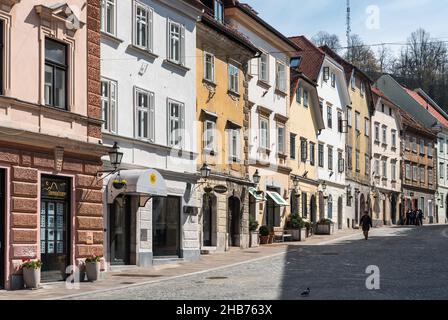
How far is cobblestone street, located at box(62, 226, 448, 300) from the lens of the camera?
58.5 feet

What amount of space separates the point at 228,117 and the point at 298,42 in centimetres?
2130

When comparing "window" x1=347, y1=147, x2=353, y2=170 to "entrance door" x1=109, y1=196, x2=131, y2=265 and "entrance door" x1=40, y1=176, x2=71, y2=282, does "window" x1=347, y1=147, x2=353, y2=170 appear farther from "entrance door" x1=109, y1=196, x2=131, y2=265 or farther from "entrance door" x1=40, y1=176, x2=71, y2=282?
"entrance door" x1=40, y1=176, x2=71, y2=282

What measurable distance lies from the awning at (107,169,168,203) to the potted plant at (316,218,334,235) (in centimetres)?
2416

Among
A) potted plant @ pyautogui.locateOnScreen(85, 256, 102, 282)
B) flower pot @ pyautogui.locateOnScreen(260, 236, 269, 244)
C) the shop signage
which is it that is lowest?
potted plant @ pyautogui.locateOnScreen(85, 256, 102, 282)

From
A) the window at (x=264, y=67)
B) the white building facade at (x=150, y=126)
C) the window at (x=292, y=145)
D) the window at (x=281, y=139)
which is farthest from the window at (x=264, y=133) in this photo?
the white building facade at (x=150, y=126)

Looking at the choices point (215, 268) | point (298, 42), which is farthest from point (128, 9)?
point (298, 42)

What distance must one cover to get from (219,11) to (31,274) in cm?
1872

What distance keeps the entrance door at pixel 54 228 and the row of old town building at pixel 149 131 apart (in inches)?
1.5

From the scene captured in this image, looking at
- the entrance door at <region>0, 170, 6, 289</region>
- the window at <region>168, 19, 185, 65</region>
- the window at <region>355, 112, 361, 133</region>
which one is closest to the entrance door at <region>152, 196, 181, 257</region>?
the window at <region>168, 19, 185, 65</region>

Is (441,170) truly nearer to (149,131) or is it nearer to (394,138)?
(394,138)

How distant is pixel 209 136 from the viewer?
3231 cm

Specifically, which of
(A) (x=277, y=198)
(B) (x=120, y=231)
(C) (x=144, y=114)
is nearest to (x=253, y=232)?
(A) (x=277, y=198)

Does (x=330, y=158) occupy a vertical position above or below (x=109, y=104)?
above

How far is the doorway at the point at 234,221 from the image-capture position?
117 ft
